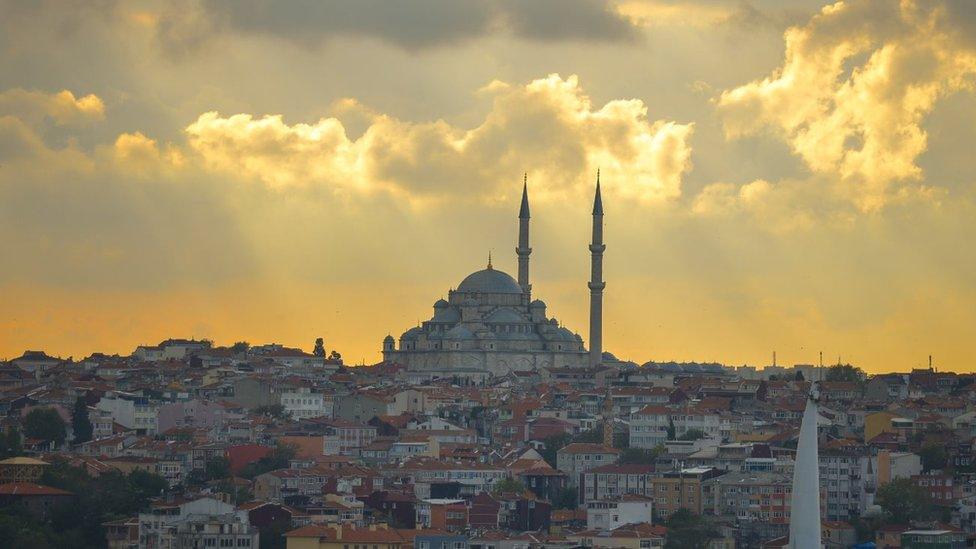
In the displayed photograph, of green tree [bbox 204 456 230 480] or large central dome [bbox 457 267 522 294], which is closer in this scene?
green tree [bbox 204 456 230 480]

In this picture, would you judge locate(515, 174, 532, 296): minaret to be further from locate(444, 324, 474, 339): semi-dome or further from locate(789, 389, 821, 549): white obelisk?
locate(789, 389, 821, 549): white obelisk

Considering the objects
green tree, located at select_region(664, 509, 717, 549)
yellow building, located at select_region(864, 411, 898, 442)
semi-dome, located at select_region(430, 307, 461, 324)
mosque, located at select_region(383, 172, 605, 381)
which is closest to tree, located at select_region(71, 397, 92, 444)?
green tree, located at select_region(664, 509, 717, 549)

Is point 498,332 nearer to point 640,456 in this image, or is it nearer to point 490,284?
point 490,284

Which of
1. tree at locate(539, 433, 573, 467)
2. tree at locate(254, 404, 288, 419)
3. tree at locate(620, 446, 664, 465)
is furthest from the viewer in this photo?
tree at locate(254, 404, 288, 419)

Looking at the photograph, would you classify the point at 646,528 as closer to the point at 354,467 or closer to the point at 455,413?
the point at 354,467

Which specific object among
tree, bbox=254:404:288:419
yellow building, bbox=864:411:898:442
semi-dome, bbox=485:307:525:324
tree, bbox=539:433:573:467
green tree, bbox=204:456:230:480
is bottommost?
green tree, bbox=204:456:230:480
